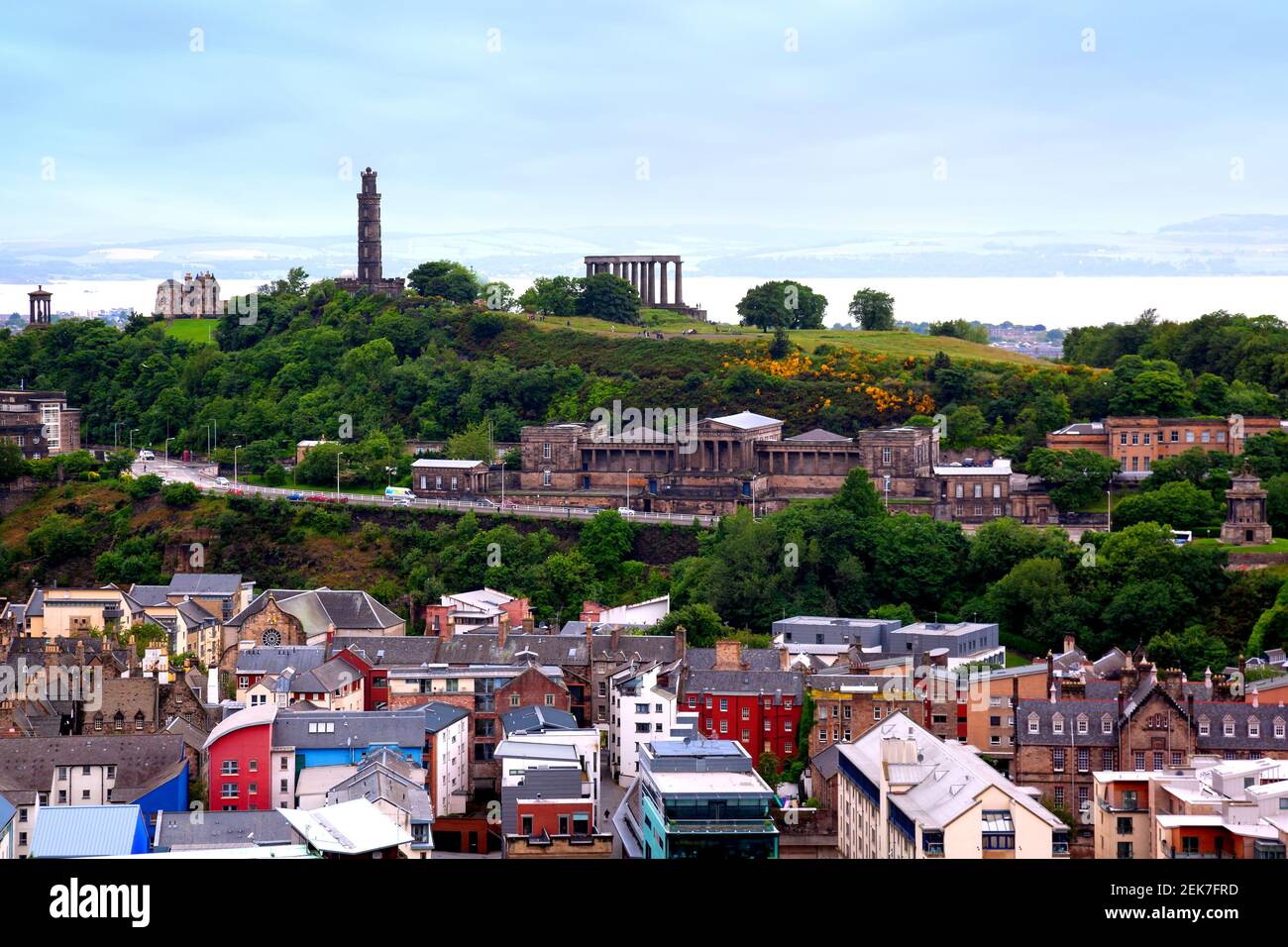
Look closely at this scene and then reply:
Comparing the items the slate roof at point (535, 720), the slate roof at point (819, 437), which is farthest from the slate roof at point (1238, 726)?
the slate roof at point (819, 437)

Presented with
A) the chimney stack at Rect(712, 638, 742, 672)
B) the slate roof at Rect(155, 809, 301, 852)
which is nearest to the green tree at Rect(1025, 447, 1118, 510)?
the chimney stack at Rect(712, 638, 742, 672)

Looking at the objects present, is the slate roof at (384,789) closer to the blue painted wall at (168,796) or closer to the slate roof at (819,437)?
the blue painted wall at (168,796)

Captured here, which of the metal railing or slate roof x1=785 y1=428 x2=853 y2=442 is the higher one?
slate roof x1=785 y1=428 x2=853 y2=442

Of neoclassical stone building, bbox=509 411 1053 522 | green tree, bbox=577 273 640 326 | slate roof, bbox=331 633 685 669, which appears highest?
green tree, bbox=577 273 640 326

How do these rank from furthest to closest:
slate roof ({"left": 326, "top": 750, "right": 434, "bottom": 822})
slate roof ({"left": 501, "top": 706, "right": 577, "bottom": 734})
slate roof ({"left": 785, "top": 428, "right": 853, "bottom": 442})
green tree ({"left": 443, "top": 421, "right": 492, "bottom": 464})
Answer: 1. green tree ({"left": 443, "top": 421, "right": 492, "bottom": 464})
2. slate roof ({"left": 785, "top": 428, "right": 853, "bottom": 442})
3. slate roof ({"left": 501, "top": 706, "right": 577, "bottom": 734})
4. slate roof ({"left": 326, "top": 750, "right": 434, "bottom": 822})

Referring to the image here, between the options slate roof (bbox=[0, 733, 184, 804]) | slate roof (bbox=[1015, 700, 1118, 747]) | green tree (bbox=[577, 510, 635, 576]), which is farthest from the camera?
green tree (bbox=[577, 510, 635, 576])

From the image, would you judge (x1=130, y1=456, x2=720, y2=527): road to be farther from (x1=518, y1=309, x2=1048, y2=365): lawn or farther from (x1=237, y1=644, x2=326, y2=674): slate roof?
(x1=237, y1=644, x2=326, y2=674): slate roof
